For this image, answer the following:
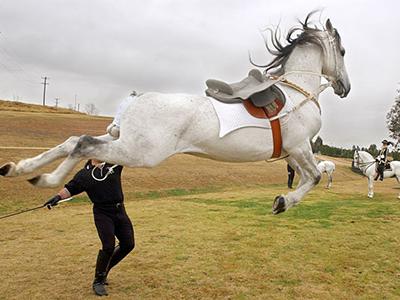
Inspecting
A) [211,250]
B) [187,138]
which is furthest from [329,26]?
[211,250]

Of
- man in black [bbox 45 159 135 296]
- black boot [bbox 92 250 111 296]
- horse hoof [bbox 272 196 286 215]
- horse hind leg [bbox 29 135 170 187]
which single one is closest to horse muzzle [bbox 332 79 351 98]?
horse hoof [bbox 272 196 286 215]

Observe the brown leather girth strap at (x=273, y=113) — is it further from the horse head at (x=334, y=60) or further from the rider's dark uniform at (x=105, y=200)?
the rider's dark uniform at (x=105, y=200)

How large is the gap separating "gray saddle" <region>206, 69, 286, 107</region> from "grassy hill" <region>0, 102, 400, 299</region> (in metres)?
3.40

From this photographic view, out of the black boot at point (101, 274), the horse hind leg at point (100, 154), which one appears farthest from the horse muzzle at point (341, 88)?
the black boot at point (101, 274)

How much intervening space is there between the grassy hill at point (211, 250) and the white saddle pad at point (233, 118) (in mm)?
3288

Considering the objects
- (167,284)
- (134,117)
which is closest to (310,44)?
(134,117)

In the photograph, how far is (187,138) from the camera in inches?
143

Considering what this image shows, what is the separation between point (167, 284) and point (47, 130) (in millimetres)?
27410

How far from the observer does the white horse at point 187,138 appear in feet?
11.3

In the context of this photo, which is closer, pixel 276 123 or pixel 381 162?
pixel 276 123

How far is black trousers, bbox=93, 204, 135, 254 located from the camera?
5688 mm

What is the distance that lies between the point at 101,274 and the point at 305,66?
4.16 m

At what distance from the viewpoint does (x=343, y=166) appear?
39344 mm

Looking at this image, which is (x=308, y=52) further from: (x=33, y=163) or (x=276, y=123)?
(x=33, y=163)
